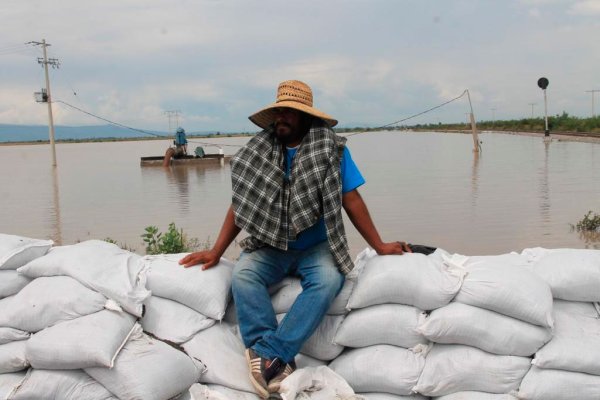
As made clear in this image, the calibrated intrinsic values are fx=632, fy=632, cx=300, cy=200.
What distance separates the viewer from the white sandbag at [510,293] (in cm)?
239

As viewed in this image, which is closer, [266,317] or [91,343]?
[91,343]

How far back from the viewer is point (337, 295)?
262 centimetres

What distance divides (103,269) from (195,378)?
0.62 meters

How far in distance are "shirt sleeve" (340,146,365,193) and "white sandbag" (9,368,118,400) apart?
1.22m

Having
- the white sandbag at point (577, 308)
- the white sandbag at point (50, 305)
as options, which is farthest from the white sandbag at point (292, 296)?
the white sandbag at point (577, 308)

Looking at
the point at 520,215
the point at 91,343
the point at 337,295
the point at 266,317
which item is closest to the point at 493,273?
the point at 337,295

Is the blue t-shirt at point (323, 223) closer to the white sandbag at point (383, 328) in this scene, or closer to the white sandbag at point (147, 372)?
the white sandbag at point (383, 328)

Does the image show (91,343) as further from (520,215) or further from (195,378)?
(520,215)

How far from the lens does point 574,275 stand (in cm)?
253

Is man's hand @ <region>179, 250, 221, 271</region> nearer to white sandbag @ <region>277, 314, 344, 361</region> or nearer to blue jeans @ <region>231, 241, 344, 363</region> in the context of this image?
blue jeans @ <region>231, 241, 344, 363</region>

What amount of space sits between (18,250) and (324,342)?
1402mm

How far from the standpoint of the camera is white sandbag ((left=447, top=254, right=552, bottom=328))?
2.39 meters

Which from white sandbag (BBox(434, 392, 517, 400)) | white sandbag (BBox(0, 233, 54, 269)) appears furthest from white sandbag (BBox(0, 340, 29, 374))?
white sandbag (BBox(434, 392, 517, 400))

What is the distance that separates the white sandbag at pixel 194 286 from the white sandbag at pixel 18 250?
53 centimetres
